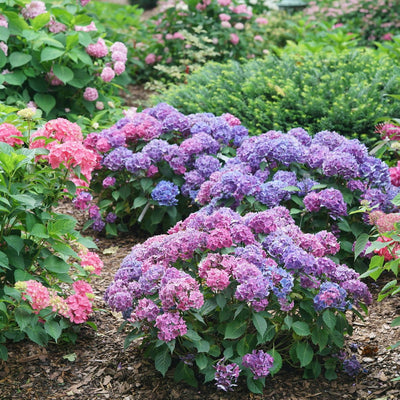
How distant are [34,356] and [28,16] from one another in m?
3.44

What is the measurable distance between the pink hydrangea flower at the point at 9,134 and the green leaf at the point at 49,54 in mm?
2030

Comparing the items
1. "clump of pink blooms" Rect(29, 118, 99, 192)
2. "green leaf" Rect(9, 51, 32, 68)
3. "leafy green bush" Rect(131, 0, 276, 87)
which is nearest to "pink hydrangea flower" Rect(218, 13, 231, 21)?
"leafy green bush" Rect(131, 0, 276, 87)

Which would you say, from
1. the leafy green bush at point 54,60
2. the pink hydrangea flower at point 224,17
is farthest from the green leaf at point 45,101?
the pink hydrangea flower at point 224,17

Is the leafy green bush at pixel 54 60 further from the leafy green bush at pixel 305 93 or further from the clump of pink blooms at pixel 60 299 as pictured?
the clump of pink blooms at pixel 60 299

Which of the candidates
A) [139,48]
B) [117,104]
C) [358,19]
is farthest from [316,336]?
[358,19]

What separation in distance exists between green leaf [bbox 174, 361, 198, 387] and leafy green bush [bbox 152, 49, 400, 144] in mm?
2641

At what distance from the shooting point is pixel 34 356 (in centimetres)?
301

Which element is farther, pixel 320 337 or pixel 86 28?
pixel 86 28

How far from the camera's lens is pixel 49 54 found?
492 cm

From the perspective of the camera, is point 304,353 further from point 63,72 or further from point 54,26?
point 54,26

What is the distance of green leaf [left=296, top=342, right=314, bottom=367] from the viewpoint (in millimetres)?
2674

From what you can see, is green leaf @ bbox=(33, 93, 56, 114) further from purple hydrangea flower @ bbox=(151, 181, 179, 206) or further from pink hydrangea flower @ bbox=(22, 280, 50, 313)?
pink hydrangea flower @ bbox=(22, 280, 50, 313)

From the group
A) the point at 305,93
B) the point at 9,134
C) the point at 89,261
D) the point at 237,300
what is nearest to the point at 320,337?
the point at 237,300

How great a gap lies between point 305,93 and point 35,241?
9.67 ft
